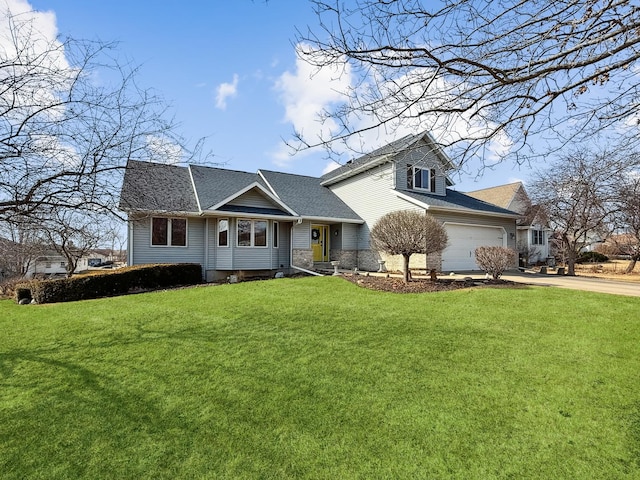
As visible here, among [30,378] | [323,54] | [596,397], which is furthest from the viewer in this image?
[30,378]

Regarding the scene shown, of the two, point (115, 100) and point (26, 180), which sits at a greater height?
point (115, 100)

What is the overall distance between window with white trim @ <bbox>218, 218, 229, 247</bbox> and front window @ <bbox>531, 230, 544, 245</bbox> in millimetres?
27579

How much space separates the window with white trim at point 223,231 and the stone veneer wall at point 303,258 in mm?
3572

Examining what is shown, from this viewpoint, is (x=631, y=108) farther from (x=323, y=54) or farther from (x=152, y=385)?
(x=152, y=385)

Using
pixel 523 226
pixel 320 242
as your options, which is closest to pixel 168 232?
pixel 320 242

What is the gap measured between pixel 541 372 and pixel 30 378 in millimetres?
7059

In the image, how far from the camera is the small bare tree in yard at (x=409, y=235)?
40.0 ft

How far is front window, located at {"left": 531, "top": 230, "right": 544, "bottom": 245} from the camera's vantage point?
3044 centimetres

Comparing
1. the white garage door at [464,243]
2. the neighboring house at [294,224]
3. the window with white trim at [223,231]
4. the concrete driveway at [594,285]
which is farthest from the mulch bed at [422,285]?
the window with white trim at [223,231]

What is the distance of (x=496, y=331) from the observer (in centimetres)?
648

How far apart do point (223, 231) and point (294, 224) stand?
3.67 meters

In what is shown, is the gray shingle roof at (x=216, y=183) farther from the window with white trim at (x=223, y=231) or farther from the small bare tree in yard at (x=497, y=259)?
the small bare tree in yard at (x=497, y=259)

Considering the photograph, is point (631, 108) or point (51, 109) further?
point (51, 109)

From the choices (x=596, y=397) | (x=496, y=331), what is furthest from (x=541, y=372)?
(x=496, y=331)
